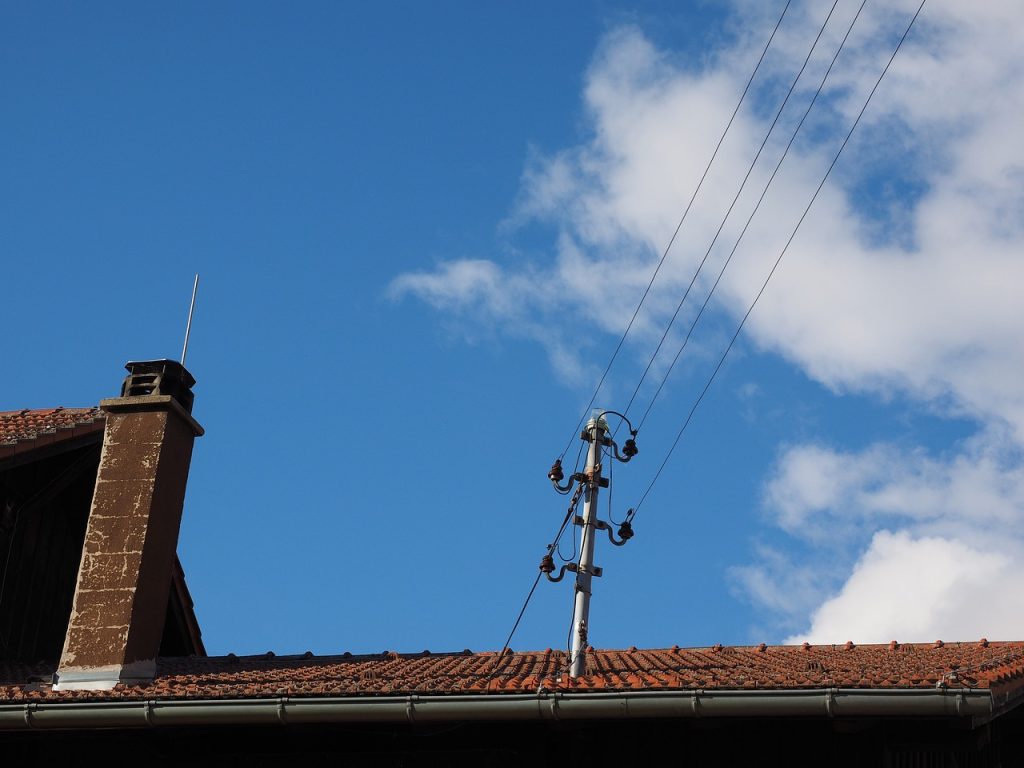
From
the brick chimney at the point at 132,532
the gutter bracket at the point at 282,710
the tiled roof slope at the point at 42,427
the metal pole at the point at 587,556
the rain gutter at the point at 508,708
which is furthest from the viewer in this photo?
the tiled roof slope at the point at 42,427

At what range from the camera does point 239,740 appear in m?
10.3

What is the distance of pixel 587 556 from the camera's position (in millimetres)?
12102

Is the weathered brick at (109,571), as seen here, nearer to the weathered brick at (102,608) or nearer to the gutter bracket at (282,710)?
the weathered brick at (102,608)

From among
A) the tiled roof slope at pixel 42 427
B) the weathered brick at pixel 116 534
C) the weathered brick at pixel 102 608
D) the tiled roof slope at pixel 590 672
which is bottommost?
the tiled roof slope at pixel 590 672

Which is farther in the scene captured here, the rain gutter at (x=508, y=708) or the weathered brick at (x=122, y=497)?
the weathered brick at (x=122, y=497)

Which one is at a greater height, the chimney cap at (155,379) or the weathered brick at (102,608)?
the chimney cap at (155,379)

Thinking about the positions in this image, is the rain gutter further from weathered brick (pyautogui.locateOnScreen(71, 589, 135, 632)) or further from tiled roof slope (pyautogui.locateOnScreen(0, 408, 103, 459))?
tiled roof slope (pyautogui.locateOnScreen(0, 408, 103, 459))

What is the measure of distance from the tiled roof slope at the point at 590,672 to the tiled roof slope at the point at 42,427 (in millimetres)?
2296

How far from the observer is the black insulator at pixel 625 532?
1238 cm

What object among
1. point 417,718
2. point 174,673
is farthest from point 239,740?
point 174,673

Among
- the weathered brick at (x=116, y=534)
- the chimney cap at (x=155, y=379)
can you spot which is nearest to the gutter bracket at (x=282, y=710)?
the weathered brick at (x=116, y=534)

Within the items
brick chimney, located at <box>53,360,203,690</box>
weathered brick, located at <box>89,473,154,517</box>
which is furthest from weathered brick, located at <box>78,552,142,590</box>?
weathered brick, located at <box>89,473,154,517</box>

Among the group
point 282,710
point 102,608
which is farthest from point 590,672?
point 102,608

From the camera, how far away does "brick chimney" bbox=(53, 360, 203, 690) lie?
38.9ft
